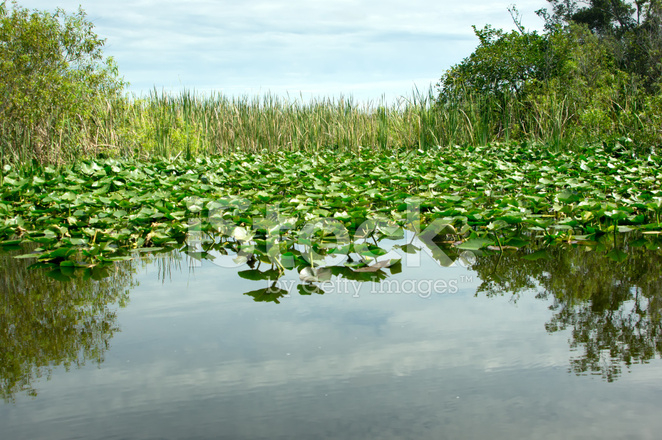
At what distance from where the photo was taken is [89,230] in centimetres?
353

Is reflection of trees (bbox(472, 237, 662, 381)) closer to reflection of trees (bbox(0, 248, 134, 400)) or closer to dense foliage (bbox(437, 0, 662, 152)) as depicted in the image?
reflection of trees (bbox(0, 248, 134, 400))

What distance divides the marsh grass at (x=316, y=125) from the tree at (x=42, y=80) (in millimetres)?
218

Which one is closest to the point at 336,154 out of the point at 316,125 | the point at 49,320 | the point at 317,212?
the point at 316,125

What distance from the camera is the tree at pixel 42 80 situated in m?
6.64

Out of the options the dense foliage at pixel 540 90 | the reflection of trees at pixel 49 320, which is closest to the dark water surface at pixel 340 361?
the reflection of trees at pixel 49 320

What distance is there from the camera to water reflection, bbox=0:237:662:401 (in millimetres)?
1908

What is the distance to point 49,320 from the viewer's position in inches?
89.6

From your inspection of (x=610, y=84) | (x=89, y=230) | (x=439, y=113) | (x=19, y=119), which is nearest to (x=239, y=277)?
(x=89, y=230)

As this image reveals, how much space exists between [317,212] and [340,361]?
189 cm
